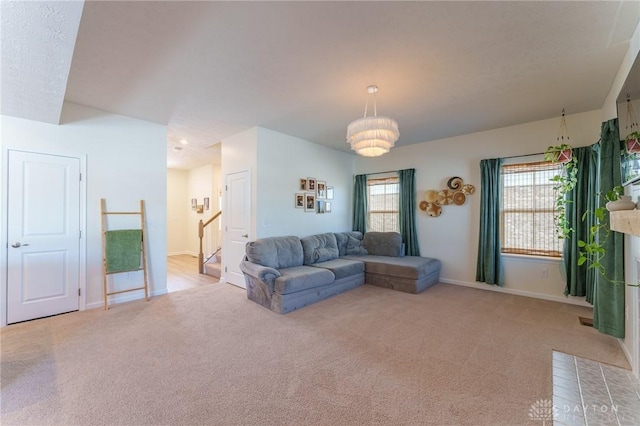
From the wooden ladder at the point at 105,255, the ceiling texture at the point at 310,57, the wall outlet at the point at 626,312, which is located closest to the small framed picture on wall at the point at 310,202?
the ceiling texture at the point at 310,57

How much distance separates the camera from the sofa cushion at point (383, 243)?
5.32 meters

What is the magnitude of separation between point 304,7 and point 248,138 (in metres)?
3.03

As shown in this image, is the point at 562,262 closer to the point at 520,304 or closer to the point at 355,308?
the point at 520,304

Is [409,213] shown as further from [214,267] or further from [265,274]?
[214,267]

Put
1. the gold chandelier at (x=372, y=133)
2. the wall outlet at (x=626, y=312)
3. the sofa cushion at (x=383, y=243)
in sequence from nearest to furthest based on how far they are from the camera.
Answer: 1. the wall outlet at (x=626, y=312)
2. the gold chandelier at (x=372, y=133)
3. the sofa cushion at (x=383, y=243)

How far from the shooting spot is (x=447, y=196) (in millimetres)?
5090

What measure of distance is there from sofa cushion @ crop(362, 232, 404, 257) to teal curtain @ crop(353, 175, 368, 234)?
Result: 0.53 meters

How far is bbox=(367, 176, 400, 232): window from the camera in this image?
5.88 meters

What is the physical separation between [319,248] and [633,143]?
158 inches

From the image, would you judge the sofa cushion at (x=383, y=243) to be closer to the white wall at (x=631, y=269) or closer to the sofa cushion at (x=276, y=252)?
the sofa cushion at (x=276, y=252)

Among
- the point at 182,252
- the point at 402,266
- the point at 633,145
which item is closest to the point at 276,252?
the point at 402,266

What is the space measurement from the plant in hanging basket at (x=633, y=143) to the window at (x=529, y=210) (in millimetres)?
2031

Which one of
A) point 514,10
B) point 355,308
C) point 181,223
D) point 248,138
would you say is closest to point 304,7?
point 514,10

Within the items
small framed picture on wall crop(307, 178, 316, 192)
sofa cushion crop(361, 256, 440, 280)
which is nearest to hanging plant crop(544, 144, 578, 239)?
sofa cushion crop(361, 256, 440, 280)
